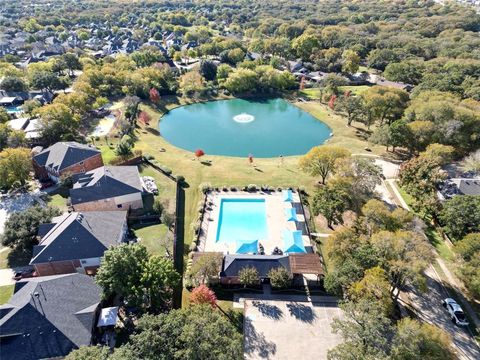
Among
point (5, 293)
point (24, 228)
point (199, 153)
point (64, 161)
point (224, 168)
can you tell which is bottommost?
point (5, 293)

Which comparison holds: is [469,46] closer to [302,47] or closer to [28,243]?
[302,47]

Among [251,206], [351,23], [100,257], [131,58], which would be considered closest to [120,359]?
[100,257]

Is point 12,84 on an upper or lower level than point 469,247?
lower

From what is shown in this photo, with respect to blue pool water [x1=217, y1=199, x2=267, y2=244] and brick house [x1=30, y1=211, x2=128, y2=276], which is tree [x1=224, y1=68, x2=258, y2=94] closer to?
blue pool water [x1=217, y1=199, x2=267, y2=244]

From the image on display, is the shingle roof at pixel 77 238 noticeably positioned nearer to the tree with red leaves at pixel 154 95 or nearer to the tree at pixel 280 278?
the tree at pixel 280 278

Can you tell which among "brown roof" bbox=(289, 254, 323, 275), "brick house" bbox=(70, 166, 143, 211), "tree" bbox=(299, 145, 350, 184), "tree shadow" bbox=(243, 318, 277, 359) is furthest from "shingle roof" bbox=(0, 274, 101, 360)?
"tree" bbox=(299, 145, 350, 184)

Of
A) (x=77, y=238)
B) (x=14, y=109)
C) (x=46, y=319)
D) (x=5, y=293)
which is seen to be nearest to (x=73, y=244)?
(x=77, y=238)

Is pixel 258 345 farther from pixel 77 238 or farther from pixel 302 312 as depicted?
pixel 77 238

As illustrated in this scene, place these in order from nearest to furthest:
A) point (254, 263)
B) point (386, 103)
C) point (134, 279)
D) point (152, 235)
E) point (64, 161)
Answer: point (134, 279) < point (254, 263) < point (152, 235) < point (64, 161) < point (386, 103)
